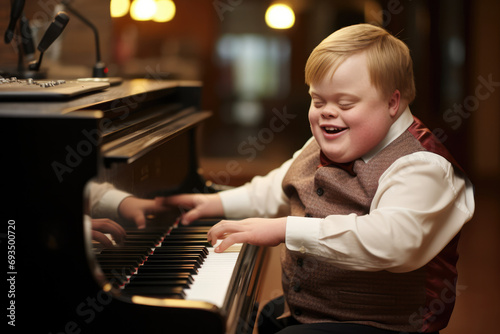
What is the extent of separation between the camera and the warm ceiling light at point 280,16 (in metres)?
7.11

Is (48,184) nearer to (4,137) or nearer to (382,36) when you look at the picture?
(4,137)

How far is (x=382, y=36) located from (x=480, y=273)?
2761mm

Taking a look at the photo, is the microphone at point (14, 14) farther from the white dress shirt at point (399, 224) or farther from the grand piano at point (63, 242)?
the white dress shirt at point (399, 224)

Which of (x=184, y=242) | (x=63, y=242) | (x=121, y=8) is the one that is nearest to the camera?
(x=63, y=242)

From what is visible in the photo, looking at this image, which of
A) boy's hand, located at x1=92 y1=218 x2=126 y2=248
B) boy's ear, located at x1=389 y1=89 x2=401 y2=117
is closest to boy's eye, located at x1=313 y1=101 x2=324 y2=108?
boy's ear, located at x1=389 y1=89 x2=401 y2=117

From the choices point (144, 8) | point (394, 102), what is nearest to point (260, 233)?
point (394, 102)

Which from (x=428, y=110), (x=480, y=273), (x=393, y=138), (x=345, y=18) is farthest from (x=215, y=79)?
(x=393, y=138)

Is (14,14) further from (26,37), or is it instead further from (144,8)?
(144,8)

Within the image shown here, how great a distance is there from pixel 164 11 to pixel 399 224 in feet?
21.1

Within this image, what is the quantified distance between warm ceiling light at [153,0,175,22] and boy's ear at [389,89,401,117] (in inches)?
244

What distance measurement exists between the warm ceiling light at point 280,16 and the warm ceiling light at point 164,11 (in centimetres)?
124

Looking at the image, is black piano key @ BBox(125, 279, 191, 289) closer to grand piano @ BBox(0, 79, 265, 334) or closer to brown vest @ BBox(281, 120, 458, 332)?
grand piano @ BBox(0, 79, 265, 334)

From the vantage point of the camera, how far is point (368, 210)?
1.28 m

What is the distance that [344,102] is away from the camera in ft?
3.99
